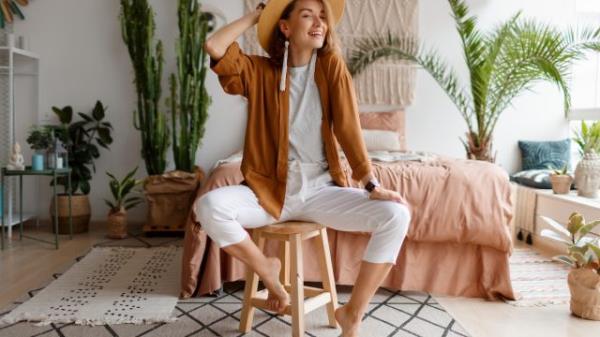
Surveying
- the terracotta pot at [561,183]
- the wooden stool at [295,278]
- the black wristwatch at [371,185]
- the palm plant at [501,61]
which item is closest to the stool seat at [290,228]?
the wooden stool at [295,278]

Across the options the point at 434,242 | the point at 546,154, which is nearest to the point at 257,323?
the point at 434,242

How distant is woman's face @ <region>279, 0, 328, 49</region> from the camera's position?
5.46 feet

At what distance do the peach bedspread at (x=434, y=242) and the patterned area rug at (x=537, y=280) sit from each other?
18cm

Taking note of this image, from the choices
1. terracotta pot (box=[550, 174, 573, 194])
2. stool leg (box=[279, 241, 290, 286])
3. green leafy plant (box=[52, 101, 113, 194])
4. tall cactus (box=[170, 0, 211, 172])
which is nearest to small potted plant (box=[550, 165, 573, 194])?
terracotta pot (box=[550, 174, 573, 194])

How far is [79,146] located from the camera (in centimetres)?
365

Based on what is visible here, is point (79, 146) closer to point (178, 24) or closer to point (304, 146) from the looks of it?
point (178, 24)

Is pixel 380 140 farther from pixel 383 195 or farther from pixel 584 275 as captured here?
pixel 383 195

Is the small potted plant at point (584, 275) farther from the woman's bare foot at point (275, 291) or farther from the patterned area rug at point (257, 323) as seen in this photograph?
the woman's bare foot at point (275, 291)

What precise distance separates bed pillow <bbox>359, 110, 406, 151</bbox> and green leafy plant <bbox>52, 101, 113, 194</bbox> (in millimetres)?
2044

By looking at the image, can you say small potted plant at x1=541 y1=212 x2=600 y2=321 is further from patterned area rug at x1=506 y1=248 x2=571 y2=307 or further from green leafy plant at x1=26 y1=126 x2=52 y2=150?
green leafy plant at x1=26 y1=126 x2=52 y2=150

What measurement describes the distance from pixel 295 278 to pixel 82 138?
9.30 feet

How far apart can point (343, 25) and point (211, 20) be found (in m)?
1.10

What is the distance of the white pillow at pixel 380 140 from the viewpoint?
3.57 metres

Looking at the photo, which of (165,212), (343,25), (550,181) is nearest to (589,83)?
(550,181)
